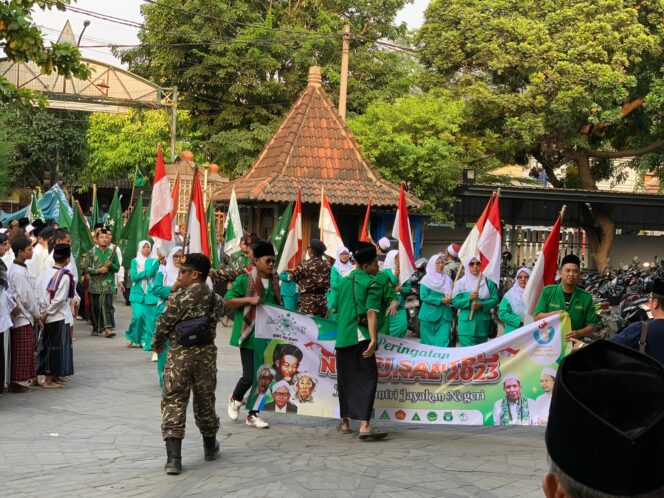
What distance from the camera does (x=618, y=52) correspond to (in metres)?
28.0

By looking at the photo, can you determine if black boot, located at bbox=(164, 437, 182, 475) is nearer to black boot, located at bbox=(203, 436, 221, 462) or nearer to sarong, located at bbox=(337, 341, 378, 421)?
black boot, located at bbox=(203, 436, 221, 462)

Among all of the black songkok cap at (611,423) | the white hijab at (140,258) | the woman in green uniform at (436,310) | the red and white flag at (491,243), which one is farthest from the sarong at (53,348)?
the black songkok cap at (611,423)

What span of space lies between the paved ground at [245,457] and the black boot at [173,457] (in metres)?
0.08

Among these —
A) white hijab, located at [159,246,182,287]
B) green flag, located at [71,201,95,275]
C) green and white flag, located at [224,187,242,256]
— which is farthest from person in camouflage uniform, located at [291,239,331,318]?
green flag, located at [71,201,95,275]

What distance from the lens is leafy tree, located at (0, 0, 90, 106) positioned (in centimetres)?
1152

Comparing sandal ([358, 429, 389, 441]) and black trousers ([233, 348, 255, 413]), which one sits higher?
black trousers ([233, 348, 255, 413])

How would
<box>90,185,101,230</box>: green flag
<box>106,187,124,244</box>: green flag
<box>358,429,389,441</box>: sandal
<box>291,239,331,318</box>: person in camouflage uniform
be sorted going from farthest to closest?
<box>90,185,101,230</box>: green flag, <box>106,187,124,244</box>: green flag, <box>291,239,331,318</box>: person in camouflage uniform, <box>358,429,389,441</box>: sandal

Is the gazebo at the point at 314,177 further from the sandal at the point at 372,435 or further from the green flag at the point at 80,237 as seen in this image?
the sandal at the point at 372,435

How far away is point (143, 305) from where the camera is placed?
1479 cm

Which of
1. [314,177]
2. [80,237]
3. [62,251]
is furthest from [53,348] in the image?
[314,177]

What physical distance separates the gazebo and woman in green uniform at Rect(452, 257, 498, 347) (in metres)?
9.48

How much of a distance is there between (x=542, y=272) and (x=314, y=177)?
13157 mm

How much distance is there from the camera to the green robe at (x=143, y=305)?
46.6 ft

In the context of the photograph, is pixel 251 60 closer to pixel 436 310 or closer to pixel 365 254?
pixel 436 310
